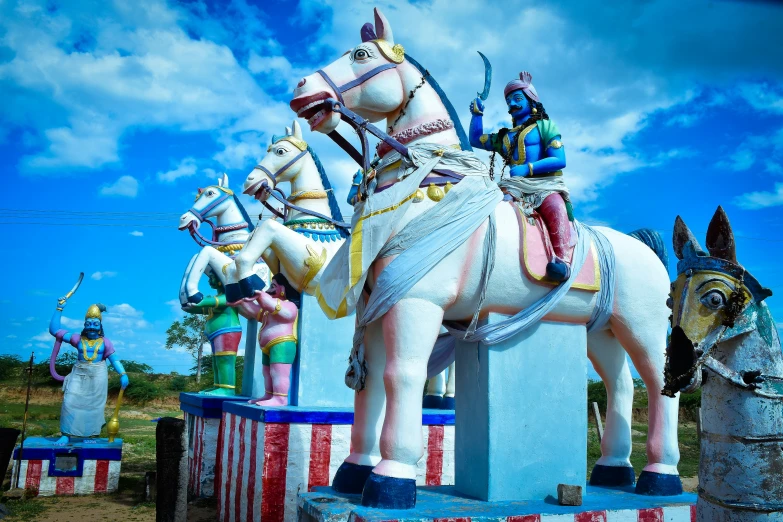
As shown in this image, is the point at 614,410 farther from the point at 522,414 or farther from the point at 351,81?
the point at 351,81

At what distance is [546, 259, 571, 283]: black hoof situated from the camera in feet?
11.3

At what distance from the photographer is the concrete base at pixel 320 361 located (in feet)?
19.1

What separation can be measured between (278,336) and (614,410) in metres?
3.03

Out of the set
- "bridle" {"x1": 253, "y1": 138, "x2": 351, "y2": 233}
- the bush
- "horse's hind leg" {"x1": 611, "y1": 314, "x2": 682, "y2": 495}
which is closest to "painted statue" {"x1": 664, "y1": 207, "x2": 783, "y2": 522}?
"horse's hind leg" {"x1": 611, "y1": 314, "x2": 682, "y2": 495}

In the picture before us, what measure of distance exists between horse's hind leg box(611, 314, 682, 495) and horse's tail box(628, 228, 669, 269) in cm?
56

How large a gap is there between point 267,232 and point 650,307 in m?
3.20

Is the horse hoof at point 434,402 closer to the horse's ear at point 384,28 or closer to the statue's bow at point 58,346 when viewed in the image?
the horse's ear at point 384,28

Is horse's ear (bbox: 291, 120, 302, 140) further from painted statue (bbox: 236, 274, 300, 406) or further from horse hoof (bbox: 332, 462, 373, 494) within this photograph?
horse hoof (bbox: 332, 462, 373, 494)

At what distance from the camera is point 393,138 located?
11.8ft

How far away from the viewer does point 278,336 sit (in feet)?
19.7

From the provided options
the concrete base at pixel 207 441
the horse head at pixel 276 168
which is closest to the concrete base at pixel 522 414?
the horse head at pixel 276 168

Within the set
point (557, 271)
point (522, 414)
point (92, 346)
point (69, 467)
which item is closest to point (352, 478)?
point (522, 414)

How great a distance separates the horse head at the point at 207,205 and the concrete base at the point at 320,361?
2693mm

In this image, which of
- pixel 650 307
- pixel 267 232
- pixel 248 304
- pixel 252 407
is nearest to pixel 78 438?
pixel 248 304
